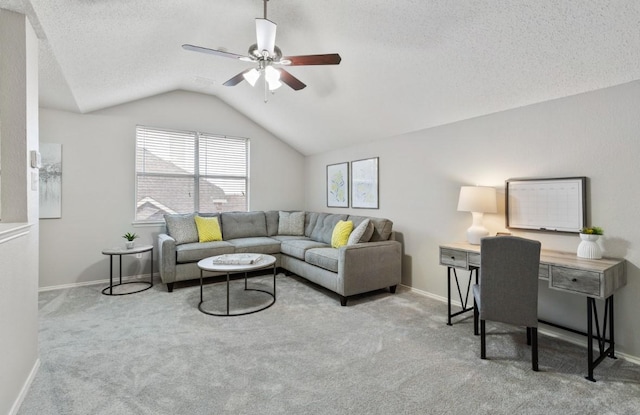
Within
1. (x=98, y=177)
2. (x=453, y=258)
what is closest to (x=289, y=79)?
(x=453, y=258)

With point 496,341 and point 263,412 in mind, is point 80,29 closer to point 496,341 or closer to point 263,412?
point 263,412

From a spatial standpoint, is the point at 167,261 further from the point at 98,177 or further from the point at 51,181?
the point at 51,181

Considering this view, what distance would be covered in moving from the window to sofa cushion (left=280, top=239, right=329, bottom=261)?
1.39 meters

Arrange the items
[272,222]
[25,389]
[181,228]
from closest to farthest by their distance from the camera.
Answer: [25,389]
[181,228]
[272,222]

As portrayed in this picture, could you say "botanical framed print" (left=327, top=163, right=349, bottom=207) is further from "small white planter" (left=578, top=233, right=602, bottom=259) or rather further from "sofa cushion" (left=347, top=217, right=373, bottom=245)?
"small white planter" (left=578, top=233, right=602, bottom=259)

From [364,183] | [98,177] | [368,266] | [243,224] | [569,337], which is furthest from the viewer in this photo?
[243,224]

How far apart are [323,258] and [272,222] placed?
6.52 feet

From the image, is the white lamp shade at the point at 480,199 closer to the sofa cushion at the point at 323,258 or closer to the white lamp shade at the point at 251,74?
the sofa cushion at the point at 323,258

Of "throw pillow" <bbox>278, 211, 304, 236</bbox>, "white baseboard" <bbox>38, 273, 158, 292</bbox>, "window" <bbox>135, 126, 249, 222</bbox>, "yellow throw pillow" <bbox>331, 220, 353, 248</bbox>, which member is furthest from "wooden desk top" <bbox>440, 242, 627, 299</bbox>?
"white baseboard" <bbox>38, 273, 158, 292</bbox>

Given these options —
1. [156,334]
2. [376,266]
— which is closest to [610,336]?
[376,266]

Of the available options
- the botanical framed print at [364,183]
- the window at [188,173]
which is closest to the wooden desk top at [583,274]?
the botanical framed print at [364,183]

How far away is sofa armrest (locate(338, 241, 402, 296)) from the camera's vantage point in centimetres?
344

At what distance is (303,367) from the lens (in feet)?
7.13

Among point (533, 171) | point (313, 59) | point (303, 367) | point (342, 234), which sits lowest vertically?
point (303, 367)
